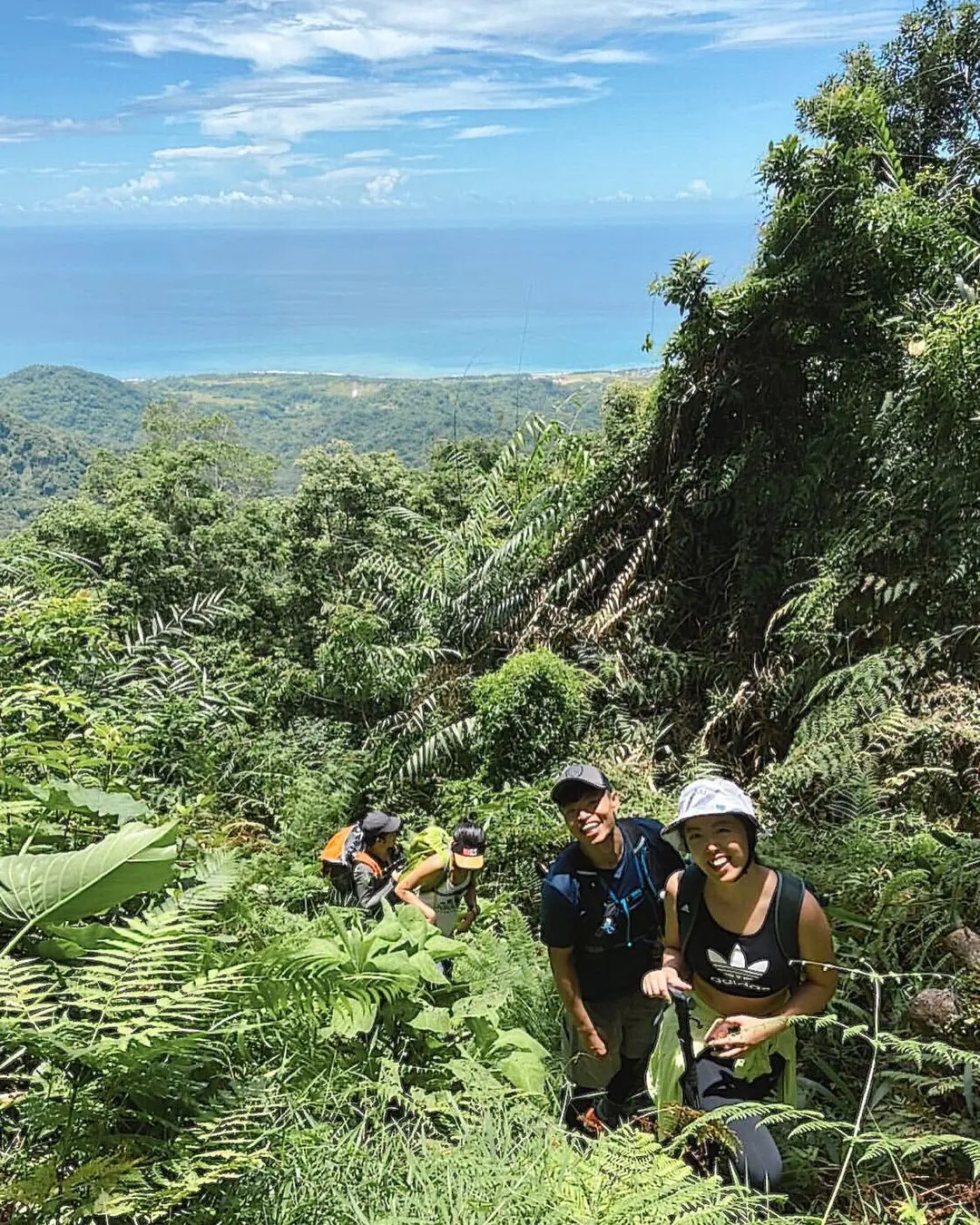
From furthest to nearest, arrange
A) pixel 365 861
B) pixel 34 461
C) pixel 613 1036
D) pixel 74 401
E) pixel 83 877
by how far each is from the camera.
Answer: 1. pixel 74 401
2. pixel 34 461
3. pixel 365 861
4. pixel 613 1036
5. pixel 83 877

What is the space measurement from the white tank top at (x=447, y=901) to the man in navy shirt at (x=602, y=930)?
943mm

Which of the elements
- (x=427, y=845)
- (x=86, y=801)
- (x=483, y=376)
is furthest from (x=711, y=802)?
(x=483, y=376)

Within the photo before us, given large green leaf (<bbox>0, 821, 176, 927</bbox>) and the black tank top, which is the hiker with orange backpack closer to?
the black tank top

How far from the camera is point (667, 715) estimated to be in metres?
6.59

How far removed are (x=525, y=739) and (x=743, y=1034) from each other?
14.6 ft

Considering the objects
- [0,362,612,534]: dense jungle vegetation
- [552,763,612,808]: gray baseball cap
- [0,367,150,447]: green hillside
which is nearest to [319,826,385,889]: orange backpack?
[552,763,612,808]: gray baseball cap

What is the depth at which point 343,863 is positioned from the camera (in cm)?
383

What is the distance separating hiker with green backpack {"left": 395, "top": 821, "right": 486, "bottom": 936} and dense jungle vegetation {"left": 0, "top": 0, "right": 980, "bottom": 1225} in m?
0.21

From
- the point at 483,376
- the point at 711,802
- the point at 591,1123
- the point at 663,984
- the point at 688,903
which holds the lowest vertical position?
the point at 591,1123

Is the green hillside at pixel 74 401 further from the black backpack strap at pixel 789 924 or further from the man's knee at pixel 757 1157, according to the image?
the man's knee at pixel 757 1157

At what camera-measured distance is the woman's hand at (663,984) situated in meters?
2.08

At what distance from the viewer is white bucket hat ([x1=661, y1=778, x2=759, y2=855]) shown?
2.03 m

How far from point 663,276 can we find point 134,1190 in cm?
649

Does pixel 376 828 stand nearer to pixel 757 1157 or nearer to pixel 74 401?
pixel 757 1157
